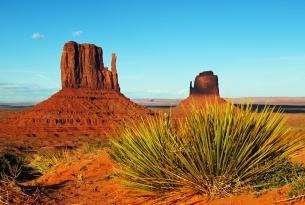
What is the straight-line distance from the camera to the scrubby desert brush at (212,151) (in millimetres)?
5613

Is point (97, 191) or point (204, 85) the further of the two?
point (204, 85)

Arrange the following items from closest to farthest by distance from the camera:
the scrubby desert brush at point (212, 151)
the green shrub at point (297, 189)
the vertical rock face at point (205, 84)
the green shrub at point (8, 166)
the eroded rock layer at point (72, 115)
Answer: the green shrub at point (297, 189)
the scrubby desert brush at point (212, 151)
the green shrub at point (8, 166)
the eroded rock layer at point (72, 115)
the vertical rock face at point (205, 84)

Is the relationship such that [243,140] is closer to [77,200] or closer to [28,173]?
[77,200]

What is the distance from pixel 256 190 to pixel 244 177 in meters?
0.27

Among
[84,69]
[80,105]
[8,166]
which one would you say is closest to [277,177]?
Result: [8,166]

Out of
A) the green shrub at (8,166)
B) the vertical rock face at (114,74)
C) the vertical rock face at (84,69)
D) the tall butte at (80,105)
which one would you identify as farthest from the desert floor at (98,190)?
the vertical rock face at (114,74)

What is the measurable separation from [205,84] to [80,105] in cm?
7136

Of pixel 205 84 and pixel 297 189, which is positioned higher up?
pixel 205 84

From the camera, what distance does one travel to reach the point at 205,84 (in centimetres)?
13125

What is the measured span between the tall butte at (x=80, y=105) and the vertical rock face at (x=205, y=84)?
5517 cm

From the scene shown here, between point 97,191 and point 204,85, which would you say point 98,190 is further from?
point 204,85

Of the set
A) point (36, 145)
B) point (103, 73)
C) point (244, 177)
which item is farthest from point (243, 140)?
point (103, 73)

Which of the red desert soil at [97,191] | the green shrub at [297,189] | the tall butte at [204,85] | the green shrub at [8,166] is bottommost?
the green shrub at [8,166]

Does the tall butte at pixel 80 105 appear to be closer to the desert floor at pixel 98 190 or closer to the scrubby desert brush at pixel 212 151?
the desert floor at pixel 98 190
